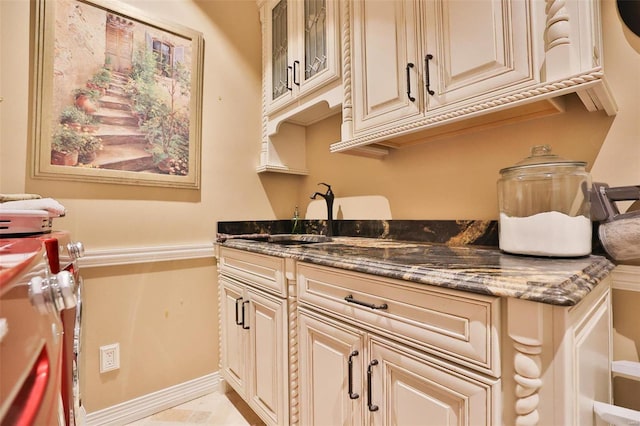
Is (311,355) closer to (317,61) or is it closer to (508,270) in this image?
(508,270)

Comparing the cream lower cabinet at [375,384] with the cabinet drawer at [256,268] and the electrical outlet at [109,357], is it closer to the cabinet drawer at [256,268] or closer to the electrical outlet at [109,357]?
the cabinet drawer at [256,268]

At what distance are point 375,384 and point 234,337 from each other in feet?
3.28

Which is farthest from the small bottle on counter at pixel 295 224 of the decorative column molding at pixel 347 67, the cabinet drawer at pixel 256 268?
the decorative column molding at pixel 347 67

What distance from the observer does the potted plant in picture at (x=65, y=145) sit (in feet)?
4.61

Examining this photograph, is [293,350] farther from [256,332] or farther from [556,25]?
[556,25]

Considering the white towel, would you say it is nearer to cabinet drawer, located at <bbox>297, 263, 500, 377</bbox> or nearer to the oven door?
the oven door

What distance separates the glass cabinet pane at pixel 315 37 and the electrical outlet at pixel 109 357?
174 cm

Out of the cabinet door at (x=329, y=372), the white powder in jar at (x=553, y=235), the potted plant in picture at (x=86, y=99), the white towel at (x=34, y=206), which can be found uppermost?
the potted plant in picture at (x=86, y=99)

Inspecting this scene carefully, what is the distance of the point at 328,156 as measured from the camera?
6.60 feet

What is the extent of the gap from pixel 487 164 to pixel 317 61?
982 millimetres

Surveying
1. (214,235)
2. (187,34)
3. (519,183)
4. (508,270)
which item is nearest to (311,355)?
(508,270)

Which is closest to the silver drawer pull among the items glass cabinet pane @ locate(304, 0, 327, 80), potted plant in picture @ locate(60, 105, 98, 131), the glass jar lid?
the glass jar lid

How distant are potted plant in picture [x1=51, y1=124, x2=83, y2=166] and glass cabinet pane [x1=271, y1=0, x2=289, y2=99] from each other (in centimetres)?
108

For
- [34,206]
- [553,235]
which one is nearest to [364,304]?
[553,235]
